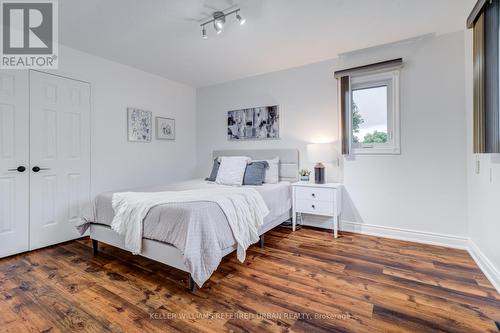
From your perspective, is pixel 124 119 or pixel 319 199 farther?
pixel 124 119

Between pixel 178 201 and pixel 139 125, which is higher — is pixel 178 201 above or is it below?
below

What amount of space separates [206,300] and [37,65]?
3251 millimetres

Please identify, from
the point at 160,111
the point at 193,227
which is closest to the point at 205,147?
the point at 160,111

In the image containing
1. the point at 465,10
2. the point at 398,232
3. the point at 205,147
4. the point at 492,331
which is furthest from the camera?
the point at 205,147

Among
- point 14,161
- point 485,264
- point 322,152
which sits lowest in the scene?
point 485,264

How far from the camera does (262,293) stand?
74.4 inches

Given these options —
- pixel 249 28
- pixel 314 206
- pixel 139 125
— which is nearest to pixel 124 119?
pixel 139 125

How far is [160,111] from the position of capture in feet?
13.8

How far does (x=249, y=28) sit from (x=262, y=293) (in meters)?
2.61

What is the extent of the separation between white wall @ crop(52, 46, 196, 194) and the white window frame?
304 cm

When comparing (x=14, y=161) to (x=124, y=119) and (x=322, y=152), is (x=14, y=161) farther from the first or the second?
(x=322, y=152)

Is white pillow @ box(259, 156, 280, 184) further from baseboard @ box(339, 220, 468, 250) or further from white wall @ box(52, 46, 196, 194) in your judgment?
white wall @ box(52, 46, 196, 194)

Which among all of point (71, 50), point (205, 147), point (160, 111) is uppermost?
point (71, 50)

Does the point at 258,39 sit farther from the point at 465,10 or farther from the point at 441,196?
the point at 441,196
